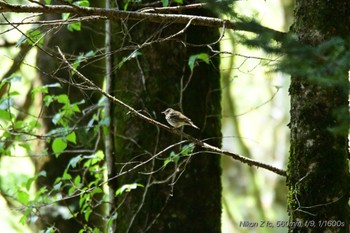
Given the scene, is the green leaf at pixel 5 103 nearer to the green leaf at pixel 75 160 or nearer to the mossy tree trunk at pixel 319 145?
the green leaf at pixel 75 160

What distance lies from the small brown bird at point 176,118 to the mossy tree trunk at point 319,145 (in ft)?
4.02

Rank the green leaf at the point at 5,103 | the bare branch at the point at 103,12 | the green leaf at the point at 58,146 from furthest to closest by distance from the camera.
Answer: the green leaf at the point at 58,146, the green leaf at the point at 5,103, the bare branch at the point at 103,12

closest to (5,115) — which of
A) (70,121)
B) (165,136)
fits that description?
(70,121)

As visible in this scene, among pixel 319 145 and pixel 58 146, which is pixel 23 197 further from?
pixel 319 145

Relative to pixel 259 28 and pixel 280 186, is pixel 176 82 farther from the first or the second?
pixel 280 186

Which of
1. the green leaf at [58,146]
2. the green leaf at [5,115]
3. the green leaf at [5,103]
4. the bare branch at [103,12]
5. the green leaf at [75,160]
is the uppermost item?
the bare branch at [103,12]

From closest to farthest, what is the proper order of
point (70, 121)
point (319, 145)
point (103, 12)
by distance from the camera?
point (319, 145) < point (103, 12) < point (70, 121)

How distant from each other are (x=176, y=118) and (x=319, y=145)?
1.51 meters

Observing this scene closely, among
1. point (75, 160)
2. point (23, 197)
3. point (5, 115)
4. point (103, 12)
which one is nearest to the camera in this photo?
point (103, 12)

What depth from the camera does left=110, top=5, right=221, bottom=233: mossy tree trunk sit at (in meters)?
4.11

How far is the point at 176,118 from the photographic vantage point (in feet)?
14.0

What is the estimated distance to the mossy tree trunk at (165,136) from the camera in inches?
162

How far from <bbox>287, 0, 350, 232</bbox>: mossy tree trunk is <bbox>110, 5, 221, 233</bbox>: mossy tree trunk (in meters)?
1.20

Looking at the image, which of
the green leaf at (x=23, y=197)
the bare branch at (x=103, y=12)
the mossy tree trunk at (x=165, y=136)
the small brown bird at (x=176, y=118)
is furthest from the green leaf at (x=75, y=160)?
the bare branch at (x=103, y=12)
